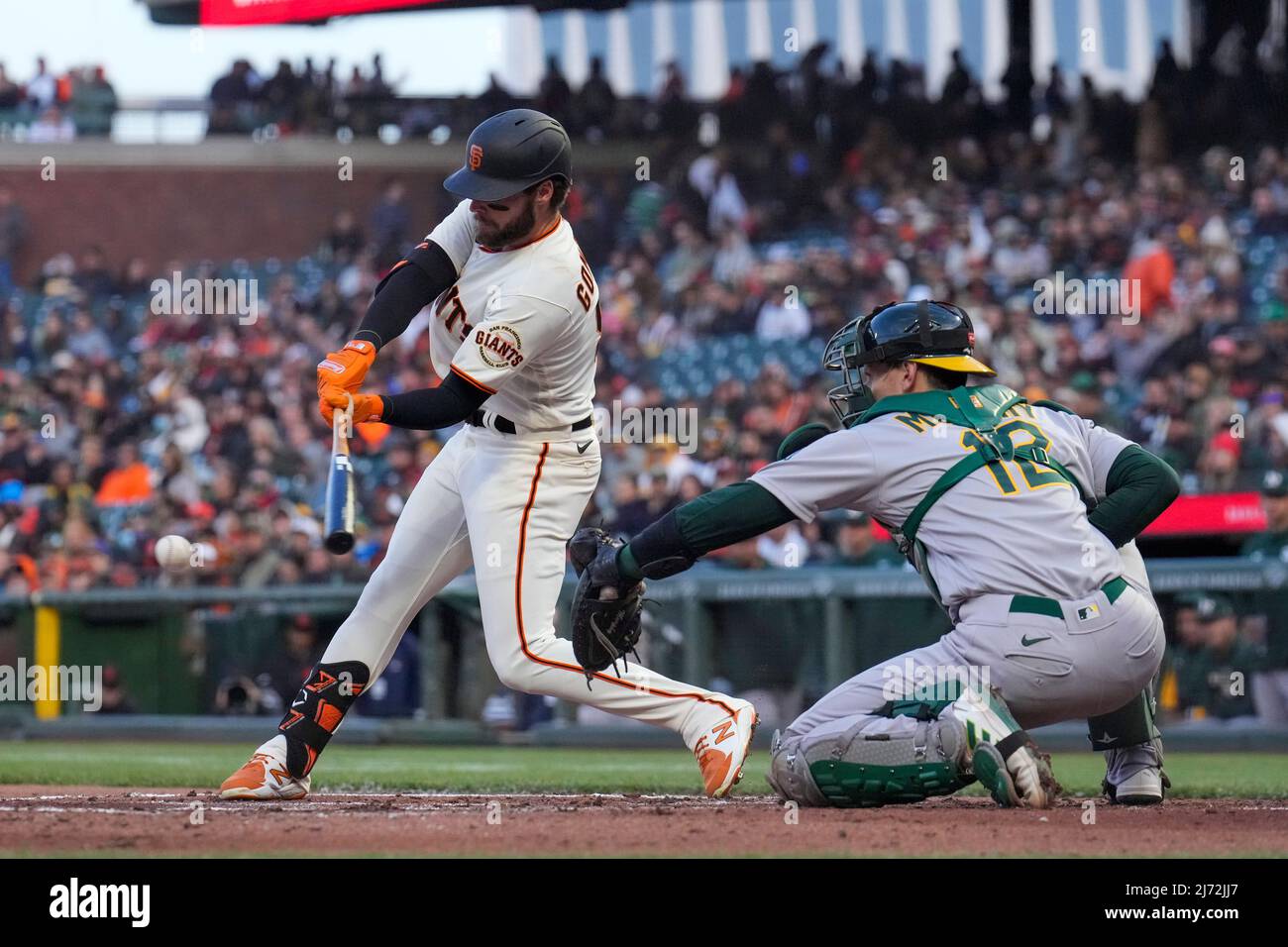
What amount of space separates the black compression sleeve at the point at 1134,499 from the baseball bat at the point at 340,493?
1.90 m

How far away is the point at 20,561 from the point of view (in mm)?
12242

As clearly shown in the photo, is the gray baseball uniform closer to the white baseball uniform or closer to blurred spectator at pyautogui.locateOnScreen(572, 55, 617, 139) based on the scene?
the white baseball uniform

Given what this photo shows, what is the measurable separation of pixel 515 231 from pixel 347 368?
27.2 inches

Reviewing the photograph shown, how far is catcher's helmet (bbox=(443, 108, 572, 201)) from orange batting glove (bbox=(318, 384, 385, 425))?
647 millimetres

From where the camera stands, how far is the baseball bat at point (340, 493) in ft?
14.4

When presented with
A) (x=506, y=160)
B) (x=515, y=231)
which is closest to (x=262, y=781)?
(x=515, y=231)

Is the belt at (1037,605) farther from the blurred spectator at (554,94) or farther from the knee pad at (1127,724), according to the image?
the blurred spectator at (554,94)

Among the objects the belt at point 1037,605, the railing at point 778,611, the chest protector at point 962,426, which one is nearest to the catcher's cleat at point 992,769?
the belt at point 1037,605

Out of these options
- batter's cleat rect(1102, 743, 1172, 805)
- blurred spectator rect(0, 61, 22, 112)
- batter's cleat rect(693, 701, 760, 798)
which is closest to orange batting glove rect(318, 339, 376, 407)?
batter's cleat rect(693, 701, 760, 798)

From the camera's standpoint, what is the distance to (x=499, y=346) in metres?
4.81
